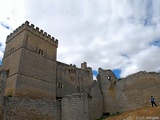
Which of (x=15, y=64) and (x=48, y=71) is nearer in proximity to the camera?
(x=15, y=64)

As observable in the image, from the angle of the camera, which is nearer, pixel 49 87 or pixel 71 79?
pixel 49 87

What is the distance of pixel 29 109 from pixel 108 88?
12.6 metres

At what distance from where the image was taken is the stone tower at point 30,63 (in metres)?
19.6

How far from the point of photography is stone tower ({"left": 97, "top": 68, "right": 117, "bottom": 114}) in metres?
24.0

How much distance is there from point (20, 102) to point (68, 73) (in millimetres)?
12883

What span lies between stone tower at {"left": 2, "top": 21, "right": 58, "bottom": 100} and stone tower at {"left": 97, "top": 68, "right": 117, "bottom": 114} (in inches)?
296

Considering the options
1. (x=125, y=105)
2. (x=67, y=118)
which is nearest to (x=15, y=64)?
(x=67, y=118)

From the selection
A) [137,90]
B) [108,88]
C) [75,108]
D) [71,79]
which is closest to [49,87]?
[75,108]

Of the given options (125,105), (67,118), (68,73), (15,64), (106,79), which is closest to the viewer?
(67,118)

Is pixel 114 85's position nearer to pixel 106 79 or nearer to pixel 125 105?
pixel 106 79

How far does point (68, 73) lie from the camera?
93.8 feet

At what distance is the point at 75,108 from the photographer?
1934cm

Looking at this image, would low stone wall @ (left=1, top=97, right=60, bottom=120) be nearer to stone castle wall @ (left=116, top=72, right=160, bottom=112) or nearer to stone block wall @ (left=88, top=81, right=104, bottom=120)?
stone block wall @ (left=88, top=81, right=104, bottom=120)

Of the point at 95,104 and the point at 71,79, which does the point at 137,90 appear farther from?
the point at 71,79
